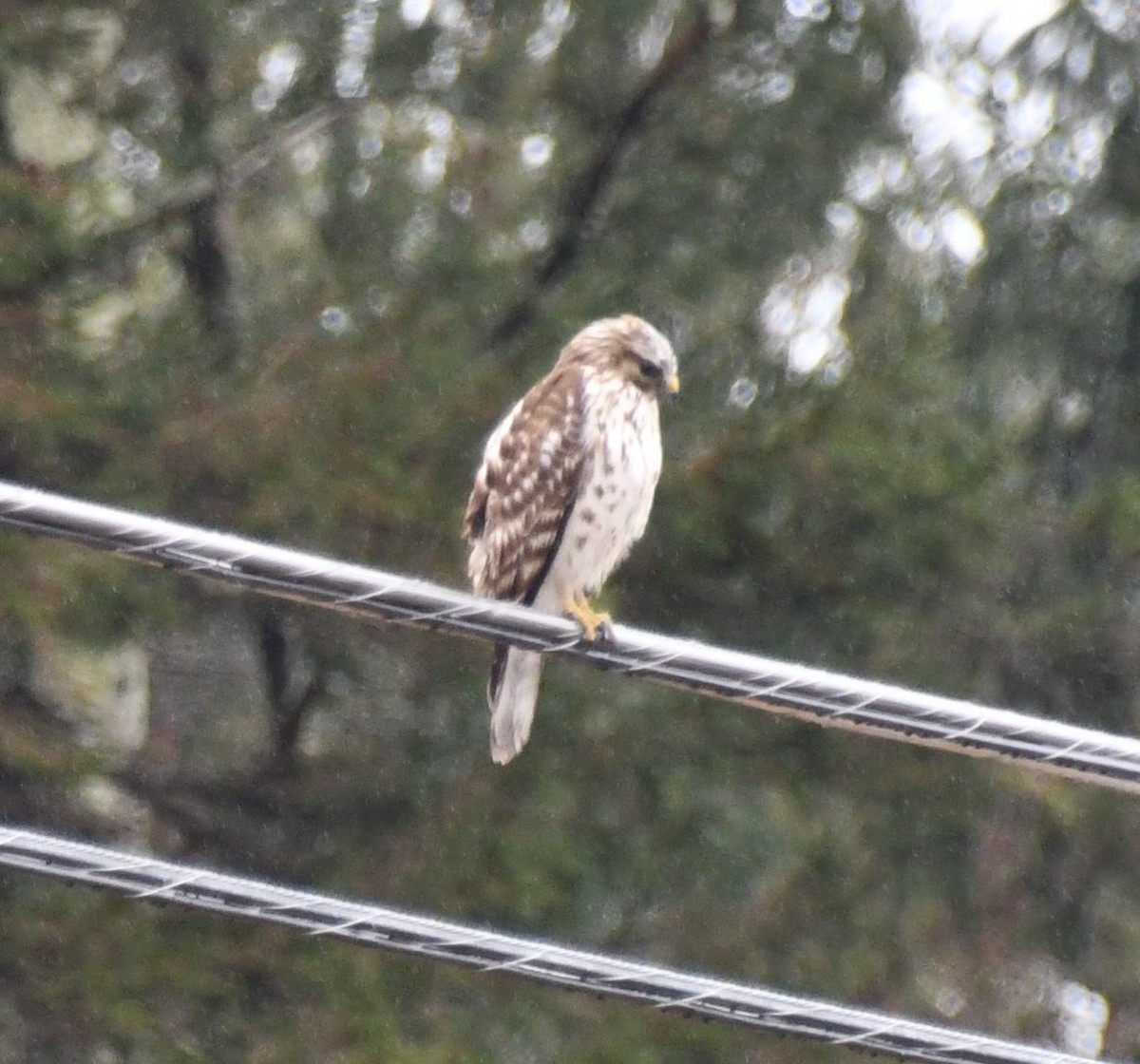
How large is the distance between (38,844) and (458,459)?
3749mm

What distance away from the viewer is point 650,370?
214 inches

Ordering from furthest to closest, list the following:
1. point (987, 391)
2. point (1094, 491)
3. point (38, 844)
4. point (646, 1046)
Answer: point (987, 391)
point (1094, 491)
point (646, 1046)
point (38, 844)

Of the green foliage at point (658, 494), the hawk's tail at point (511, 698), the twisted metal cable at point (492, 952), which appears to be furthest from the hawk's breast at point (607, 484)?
the twisted metal cable at point (492, 952)

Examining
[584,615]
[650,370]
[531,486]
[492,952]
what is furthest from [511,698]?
[492,952]

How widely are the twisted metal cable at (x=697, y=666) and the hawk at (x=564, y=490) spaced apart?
1757mm

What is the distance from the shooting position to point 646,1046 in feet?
21.0

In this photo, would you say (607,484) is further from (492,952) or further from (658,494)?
(492,952)

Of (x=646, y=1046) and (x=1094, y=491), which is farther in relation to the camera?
(x=1094, y=491)

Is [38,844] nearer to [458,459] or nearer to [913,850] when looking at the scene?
[458,459]

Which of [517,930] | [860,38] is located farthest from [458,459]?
[860,38]

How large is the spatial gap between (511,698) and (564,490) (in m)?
0.48

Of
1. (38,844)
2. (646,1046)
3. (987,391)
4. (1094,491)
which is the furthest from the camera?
(987,391)

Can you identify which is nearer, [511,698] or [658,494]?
[511,698]

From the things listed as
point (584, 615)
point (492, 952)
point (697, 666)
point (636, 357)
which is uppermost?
point (636, 357)
